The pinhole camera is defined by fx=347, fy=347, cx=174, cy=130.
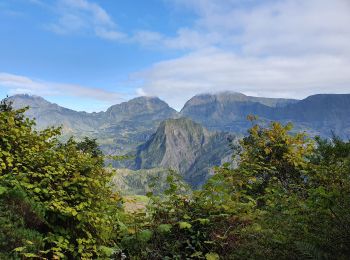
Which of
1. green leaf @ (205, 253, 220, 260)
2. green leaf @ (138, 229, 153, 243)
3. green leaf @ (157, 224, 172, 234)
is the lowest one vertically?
green leaf @ (205, 253, 220, 260)

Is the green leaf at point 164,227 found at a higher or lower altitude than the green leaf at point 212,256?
higher

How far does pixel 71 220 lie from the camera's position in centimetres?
984

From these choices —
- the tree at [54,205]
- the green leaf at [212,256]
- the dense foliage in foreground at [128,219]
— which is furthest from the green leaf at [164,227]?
the tree at [54,205]

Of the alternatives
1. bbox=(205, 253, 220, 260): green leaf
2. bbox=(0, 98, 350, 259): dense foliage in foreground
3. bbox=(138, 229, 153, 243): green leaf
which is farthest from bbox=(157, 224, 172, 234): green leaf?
bbox=(205, 253, 220, 260): green leaf

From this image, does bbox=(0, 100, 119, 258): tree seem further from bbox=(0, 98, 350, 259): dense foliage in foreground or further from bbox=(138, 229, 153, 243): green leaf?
bbox=(138, 229, 153, 243): green leaf

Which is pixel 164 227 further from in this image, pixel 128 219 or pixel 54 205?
pixel 54 205

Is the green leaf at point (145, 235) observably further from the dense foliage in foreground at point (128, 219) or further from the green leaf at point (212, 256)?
the green leaf at point (212, 256)

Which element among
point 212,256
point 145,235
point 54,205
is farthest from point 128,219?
point 212,256

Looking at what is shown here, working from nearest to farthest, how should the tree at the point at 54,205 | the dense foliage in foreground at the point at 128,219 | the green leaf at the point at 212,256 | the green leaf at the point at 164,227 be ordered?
the dense foliage in foreground at the point at 128,219 < the tree at the point at 54,205 < the green leaf at the point at 212,256 < the green leaf at the point at 164,227

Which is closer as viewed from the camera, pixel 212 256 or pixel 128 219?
pixel 212 256

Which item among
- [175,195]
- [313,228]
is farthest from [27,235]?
[313,228]

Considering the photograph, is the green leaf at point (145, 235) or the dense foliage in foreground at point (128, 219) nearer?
the dense foliage in foreground at point (128, 219)

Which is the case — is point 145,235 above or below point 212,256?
above

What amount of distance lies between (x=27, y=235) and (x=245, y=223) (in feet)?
20.3
